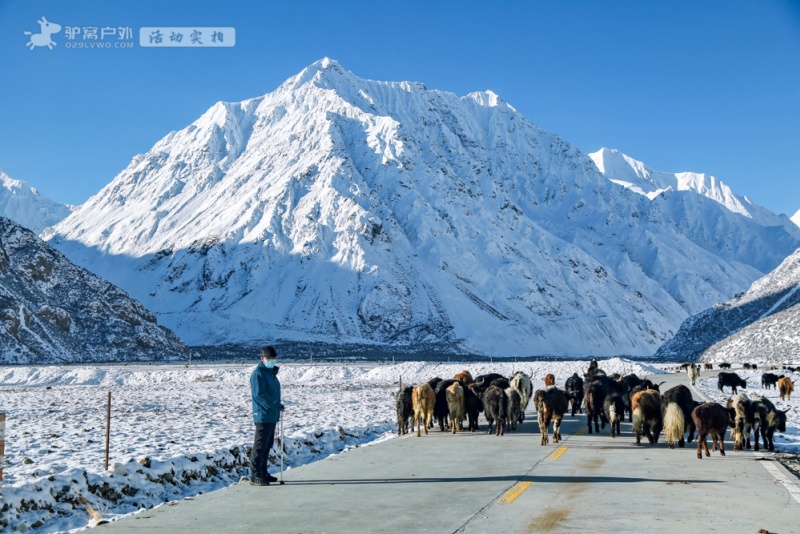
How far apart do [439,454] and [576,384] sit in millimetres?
14324

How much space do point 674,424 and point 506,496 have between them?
24.2ft

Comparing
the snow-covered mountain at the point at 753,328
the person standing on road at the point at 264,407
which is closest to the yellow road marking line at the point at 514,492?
the person standing on road at the point at 264,407

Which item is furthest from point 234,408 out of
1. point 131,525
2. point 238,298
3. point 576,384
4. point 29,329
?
point 238,298

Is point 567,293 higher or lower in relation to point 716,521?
higher

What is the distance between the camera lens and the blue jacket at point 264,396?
12414 mm

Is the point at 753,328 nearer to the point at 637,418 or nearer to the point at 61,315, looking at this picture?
the point at 61,315

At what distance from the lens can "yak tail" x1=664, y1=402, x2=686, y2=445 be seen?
1656 cm

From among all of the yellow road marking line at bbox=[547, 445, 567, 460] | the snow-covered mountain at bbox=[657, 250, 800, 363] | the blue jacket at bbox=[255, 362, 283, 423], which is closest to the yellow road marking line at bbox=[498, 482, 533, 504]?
the yellow road marking line at bbox=[547, 445, 567, 460]

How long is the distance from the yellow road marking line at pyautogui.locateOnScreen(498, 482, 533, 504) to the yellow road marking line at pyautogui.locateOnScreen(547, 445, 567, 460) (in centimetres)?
328

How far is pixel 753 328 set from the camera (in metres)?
98.6

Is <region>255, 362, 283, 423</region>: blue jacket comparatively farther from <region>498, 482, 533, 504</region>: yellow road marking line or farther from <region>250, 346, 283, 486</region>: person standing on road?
<region>498, 482, 533, 504</region>: yellow road marking line

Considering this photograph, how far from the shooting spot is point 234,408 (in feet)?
92.5

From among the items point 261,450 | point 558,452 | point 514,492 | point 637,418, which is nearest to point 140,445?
point 261,450

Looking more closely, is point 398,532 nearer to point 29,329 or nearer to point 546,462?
point 546,462
